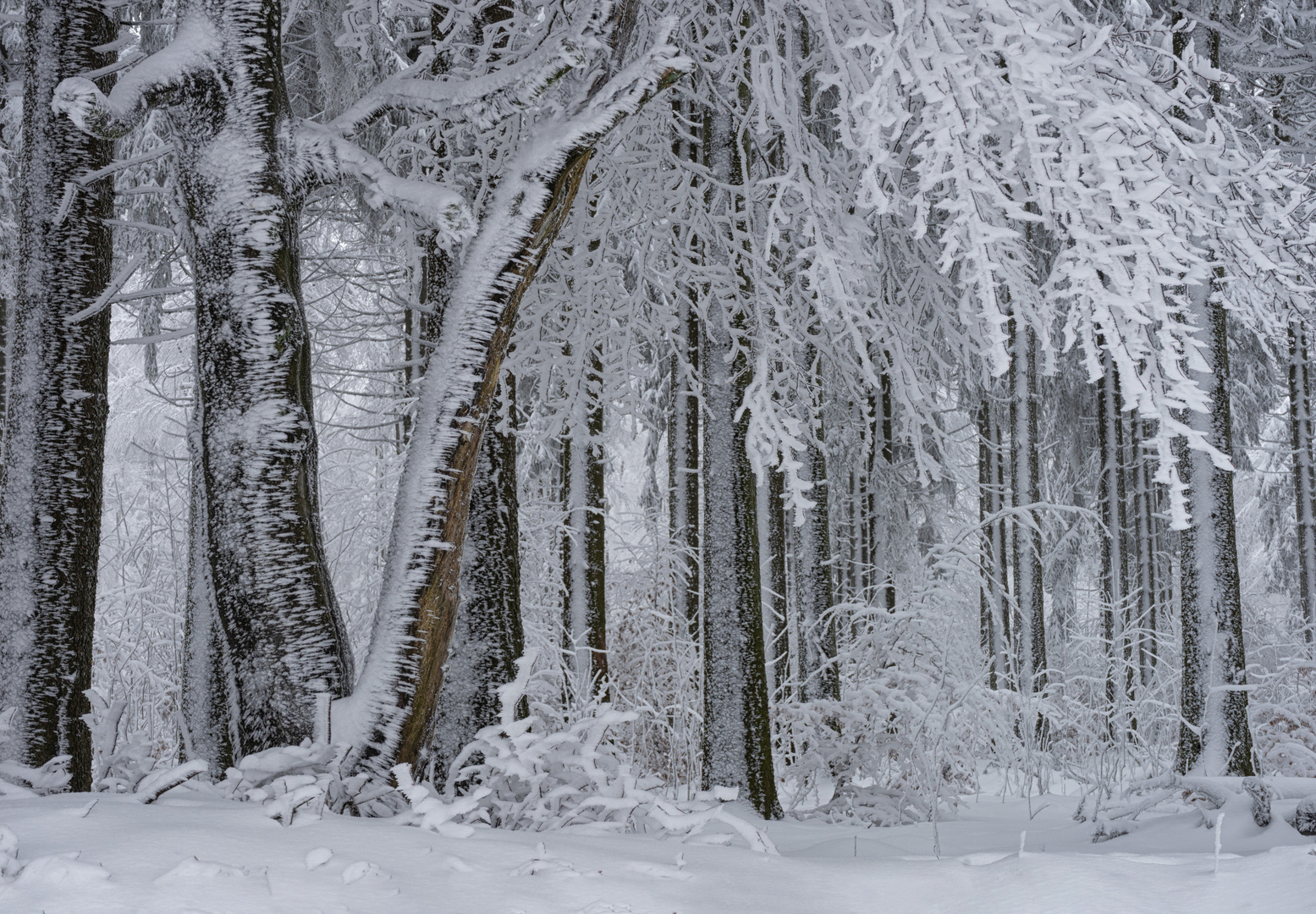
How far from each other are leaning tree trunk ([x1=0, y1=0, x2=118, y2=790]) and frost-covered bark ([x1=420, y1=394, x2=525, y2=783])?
1835mm

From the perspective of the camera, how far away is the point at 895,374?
629 cm

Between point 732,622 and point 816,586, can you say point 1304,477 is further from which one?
point 732,622

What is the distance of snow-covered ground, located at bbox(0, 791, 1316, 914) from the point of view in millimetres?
2447

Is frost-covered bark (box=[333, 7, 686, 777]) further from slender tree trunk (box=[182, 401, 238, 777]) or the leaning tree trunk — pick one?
the leaning tree trunk

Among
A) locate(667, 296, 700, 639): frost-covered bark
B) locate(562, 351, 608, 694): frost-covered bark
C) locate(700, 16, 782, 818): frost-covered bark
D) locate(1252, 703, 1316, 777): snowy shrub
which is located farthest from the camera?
locate(667, 296, 700, 639): frost-covered bark

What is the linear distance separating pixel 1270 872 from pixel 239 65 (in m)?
4.64

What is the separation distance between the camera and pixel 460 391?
414 cm

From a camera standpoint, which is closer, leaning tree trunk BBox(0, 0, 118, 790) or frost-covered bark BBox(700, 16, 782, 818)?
leaning tree trunk BBox(0, 0, 118, 790)

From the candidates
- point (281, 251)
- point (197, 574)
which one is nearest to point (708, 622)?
point (197, 574)

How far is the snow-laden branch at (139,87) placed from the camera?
3.84m

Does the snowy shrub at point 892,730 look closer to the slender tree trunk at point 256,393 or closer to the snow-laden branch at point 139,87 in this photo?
the slender tree trunk at point 256,393

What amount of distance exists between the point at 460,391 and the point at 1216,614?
641 centimetres

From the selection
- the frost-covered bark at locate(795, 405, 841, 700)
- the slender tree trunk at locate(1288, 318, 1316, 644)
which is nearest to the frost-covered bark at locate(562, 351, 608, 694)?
the frost-covered bark at locate(795, 405, 841, 700)

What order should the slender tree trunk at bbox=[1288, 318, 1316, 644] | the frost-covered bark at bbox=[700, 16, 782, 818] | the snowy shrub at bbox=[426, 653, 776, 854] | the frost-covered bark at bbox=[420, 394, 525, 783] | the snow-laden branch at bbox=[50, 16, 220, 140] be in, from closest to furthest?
the snowy shrub at bbox=[426, 653, 776, 854] < the snow-laden branch at bbox=[50, 16, 220, 140] < the frost-covered bark at bbox=[420, 394, 525, 783] < the frost-covered bark at bbox=[700, 16, 782, 818] < the slender tree trunk at bbox=[1288, 318, 1316, 644]
